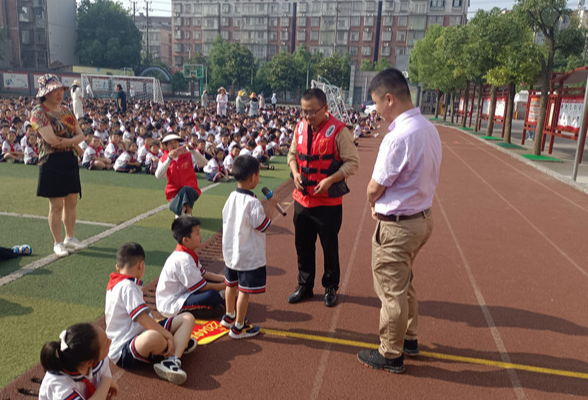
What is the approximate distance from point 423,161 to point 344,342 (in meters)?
1.73

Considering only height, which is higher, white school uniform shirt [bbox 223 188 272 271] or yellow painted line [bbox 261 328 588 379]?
white school uniform shirt [bbox 223 188 272 271]

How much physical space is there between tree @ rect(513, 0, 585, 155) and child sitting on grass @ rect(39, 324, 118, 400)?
1678 cm

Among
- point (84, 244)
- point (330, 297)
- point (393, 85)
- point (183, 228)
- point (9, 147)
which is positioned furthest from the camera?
point (9, 147)

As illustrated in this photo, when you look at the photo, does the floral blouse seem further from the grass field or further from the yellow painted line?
the yellow painted line

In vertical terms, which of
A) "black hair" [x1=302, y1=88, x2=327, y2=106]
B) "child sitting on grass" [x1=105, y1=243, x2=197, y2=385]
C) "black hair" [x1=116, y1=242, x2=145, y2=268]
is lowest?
"child sitting on grass" [x1=105, y1=243, x2=197, y2=385]

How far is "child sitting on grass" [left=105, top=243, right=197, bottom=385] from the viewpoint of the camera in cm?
305

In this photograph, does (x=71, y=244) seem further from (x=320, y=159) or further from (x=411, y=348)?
(x=411, y=348)

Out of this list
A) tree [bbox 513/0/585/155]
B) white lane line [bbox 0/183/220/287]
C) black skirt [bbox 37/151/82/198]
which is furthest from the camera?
tree [bbox 513/0/585/155]

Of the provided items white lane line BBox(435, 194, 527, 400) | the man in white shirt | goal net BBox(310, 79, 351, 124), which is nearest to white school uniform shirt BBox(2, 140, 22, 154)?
white lane line BBox(435, 194, 527, 400)

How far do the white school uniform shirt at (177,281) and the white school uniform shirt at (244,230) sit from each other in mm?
433

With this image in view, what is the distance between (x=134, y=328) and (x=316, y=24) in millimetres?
80958

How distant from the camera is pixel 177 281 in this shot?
398 centimetres

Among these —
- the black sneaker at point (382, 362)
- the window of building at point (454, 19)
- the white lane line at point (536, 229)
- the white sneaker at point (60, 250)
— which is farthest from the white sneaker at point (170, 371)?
the window of building at point (454, 19)

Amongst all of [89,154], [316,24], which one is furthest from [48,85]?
[316,24]
